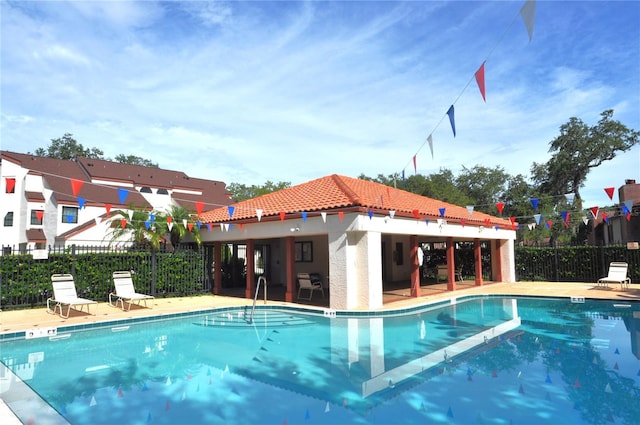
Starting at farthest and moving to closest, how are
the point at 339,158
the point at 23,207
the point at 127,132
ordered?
the point at 23,207 → the point at 339,158 → the point at 127,132

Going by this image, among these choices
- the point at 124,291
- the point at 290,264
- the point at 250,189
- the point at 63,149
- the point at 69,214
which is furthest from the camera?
Result: the point at 250,189

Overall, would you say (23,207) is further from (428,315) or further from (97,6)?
(428,315)

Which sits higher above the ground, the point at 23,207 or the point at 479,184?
the point at 479,184

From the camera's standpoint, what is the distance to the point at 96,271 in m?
15.6

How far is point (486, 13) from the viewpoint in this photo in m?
10.3

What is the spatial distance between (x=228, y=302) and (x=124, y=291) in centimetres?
365

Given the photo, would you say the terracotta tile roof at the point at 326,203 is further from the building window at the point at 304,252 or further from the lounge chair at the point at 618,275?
the lounge chair at the point at 618,275

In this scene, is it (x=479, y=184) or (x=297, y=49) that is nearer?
(x=297, y=49)

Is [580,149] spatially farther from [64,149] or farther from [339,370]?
[64,149]

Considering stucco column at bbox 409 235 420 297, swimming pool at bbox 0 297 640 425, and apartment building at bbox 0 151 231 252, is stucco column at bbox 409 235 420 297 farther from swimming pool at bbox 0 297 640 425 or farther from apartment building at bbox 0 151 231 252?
apartment building at bbox 0 151 231 252

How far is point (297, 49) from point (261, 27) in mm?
1276

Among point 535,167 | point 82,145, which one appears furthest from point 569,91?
point 82,145

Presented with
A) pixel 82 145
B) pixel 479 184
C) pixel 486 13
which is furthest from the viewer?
pixel 82 145

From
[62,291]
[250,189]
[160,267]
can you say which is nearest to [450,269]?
[160,267]
